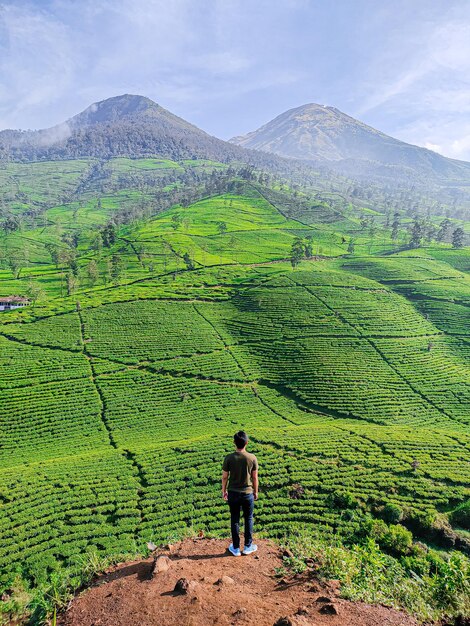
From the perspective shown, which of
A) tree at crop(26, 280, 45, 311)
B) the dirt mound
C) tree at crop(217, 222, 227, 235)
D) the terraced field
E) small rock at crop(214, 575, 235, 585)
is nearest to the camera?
the dirt mound

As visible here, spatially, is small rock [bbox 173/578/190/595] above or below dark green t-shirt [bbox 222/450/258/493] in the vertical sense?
below

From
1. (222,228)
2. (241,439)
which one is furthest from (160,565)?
(222,228)

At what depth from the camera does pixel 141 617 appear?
27.0ft

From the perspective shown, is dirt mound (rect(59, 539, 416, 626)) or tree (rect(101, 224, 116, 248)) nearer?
dirt mound (rect(59, 539, 416, 626))

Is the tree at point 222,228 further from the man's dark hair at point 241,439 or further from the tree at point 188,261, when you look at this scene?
the man's dark hair at point 241,439

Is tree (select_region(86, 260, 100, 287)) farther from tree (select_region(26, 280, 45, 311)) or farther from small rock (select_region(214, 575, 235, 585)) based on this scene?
small rock (select_region(214, 575, 235, 585))

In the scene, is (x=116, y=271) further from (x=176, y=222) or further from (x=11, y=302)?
(x=176, y=222)

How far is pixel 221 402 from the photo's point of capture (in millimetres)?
54938

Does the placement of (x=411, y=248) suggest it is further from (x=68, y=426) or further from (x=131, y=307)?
(x=68, y=426)

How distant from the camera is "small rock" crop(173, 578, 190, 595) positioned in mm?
8701

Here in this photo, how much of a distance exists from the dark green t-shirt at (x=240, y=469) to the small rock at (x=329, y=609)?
340 cm

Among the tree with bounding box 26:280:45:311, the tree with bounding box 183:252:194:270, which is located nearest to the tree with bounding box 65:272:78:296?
the tree with bounding box 26:280:45:311

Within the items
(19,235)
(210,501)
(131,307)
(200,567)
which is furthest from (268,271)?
(19,235)

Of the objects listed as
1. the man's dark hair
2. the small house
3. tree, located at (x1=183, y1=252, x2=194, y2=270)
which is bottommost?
the small house
